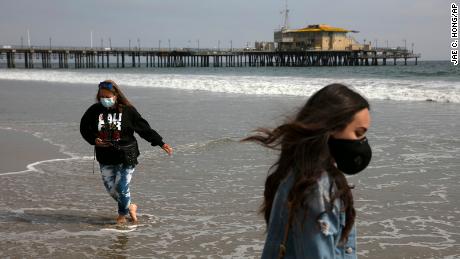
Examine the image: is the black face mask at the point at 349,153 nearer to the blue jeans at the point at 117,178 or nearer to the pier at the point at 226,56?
the blue jeans at the point at 117,178

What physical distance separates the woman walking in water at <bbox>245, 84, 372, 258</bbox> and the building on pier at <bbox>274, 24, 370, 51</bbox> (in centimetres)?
9197

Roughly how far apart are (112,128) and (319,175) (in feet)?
10.4

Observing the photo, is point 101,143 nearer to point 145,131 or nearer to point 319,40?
point 145,131

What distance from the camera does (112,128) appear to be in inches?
186

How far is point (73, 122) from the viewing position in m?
12.9

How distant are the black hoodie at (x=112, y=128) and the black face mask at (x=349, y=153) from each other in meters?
3.03

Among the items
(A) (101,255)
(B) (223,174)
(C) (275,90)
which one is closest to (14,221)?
(A) (101,255)

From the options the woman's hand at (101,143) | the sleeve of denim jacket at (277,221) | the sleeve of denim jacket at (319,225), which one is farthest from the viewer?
the woman's hand at (101,143)

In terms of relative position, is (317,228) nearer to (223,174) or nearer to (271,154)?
(223,174)

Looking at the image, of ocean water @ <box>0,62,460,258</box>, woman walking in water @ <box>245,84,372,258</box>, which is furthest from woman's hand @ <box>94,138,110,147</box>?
woman walking in water @ <box>245,84,372,258</box>

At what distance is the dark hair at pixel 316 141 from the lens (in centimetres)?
182

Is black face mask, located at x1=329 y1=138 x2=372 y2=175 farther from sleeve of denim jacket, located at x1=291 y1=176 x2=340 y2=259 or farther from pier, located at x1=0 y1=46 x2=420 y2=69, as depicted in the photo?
pier, located at x1=0 y1=46 x2=420 y2=69

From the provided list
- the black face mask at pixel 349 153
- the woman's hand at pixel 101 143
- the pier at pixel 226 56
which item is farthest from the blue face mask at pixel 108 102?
the pier at pixel 226 56

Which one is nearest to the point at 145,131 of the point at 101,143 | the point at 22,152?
the point at 101,143
